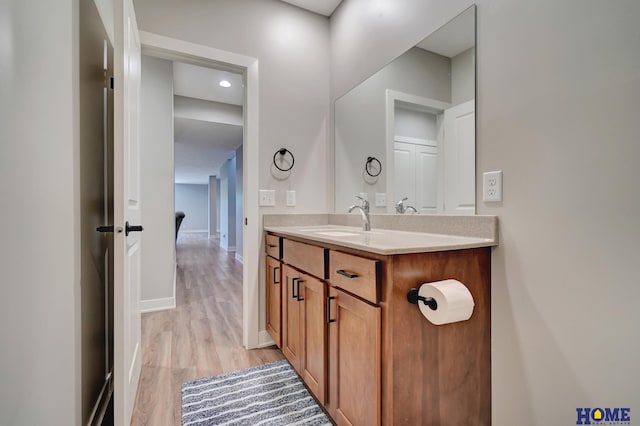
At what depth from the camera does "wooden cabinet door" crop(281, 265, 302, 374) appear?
1.55m

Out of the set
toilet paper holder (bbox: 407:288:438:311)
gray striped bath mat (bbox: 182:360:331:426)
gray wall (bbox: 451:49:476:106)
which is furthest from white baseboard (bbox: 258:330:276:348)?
gray wall (bbox: 451:49:476:106)

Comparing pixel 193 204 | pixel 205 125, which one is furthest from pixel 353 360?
pixel 193 204

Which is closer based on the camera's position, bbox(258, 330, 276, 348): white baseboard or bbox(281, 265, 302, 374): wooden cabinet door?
Result: bbox(281, 265, 302, 374): wooden cabinet door

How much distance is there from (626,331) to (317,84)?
→ 2.23 meters

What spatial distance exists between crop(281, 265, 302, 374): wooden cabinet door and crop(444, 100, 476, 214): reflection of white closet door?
2.84ft

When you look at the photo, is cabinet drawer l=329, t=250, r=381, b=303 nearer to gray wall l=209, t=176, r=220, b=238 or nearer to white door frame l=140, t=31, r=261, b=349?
white door frame l=140, t=31, r=261, b=349

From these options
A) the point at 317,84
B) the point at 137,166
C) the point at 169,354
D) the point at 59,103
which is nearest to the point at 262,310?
the point at 169,354

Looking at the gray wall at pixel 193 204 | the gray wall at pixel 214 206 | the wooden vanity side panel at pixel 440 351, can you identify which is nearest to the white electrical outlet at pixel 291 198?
the wooden vanity side panel at pixel 440 351

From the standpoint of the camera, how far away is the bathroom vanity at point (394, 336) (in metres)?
0.95

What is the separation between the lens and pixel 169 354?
1.99m

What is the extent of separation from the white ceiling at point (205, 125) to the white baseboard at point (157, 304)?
236cm

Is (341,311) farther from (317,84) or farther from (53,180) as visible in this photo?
(317,84)

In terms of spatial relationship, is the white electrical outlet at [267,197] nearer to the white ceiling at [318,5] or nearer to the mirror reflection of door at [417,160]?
the mirror reflection of door at [417,160]

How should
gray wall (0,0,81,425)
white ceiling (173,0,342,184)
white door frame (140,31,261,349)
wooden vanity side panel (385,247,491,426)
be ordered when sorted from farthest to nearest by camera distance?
white ceiling (173,0,342,184), white door frame (140,31,261,349), wooden vanity side panel (385,247,491,426), gray wall (0,0,81,425)
